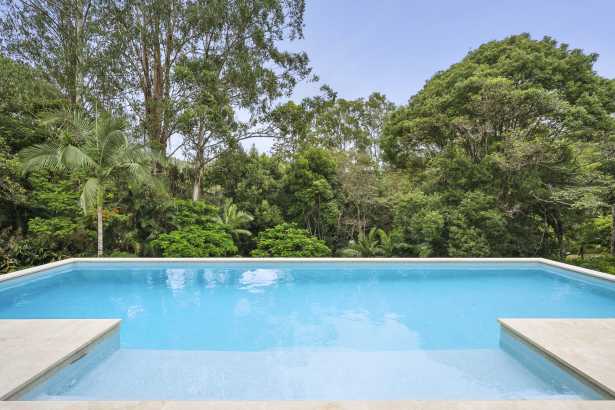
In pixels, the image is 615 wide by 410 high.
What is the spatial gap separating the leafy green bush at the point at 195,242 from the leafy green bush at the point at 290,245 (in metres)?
0.98

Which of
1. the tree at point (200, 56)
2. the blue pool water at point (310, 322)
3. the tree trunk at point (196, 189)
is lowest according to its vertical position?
the blue pool water at point (310, 322)

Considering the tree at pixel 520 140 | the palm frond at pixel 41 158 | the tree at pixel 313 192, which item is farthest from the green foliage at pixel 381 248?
the palm frond at pixel 41 158

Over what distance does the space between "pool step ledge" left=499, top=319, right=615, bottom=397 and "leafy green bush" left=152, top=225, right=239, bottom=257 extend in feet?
24.5

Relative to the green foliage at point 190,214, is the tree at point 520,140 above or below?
above

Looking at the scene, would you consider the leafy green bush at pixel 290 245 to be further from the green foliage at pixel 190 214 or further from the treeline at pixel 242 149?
the green foliage at pixel 190 214

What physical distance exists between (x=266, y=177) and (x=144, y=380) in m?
9.25

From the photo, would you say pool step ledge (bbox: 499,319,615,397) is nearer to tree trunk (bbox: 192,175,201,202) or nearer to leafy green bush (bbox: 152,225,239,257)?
leafy green bush (bbox: 152,225,239,257)

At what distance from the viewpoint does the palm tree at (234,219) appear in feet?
33.8

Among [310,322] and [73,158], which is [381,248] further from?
[73,158]

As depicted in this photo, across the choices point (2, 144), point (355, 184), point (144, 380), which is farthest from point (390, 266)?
point (2, 144)

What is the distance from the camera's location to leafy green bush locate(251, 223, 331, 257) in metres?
9.68

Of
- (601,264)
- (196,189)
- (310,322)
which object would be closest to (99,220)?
(196,189)

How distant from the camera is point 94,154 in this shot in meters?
8.22

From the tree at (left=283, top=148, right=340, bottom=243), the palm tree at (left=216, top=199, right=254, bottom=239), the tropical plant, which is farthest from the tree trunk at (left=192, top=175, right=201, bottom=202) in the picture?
the tropical plant
